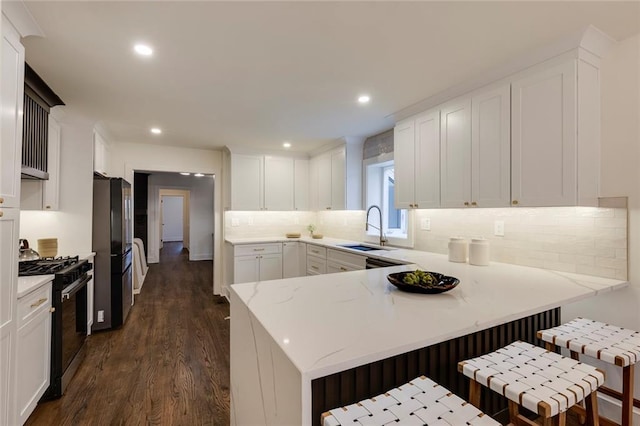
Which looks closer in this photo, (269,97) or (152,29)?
(152,29)

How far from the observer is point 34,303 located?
192cm

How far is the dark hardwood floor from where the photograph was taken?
2025mm

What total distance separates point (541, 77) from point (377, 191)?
233 centimetres

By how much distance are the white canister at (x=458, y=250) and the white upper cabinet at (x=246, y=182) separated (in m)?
3.02

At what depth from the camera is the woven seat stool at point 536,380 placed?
1071 mm

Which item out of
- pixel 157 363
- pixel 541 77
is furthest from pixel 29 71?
pixel 541 77

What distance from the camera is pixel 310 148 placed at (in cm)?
479

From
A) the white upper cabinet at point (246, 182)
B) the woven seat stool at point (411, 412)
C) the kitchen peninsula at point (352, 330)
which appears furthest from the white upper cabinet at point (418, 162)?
the white upper cabinet at point (246, 182)

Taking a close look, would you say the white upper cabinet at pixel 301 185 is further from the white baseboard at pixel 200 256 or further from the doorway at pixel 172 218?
the doorway at pixel 172 218

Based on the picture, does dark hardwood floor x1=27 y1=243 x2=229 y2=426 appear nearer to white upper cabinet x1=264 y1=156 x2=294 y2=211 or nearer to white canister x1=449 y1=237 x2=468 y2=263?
white upper cabinet x1=264 y1=156 x2=294 y2=211

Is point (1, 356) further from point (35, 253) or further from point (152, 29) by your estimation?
point (152, 29)

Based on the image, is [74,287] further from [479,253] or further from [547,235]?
[547,235]

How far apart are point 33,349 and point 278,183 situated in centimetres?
348

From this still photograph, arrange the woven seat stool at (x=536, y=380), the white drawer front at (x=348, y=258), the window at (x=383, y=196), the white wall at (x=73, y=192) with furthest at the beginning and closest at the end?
the window at (x=383, y=196)
the white drawer front at (x=348, y=258)
the white wall at (x=73, y=192)
the woven seat stool at (x=536, y=380)
